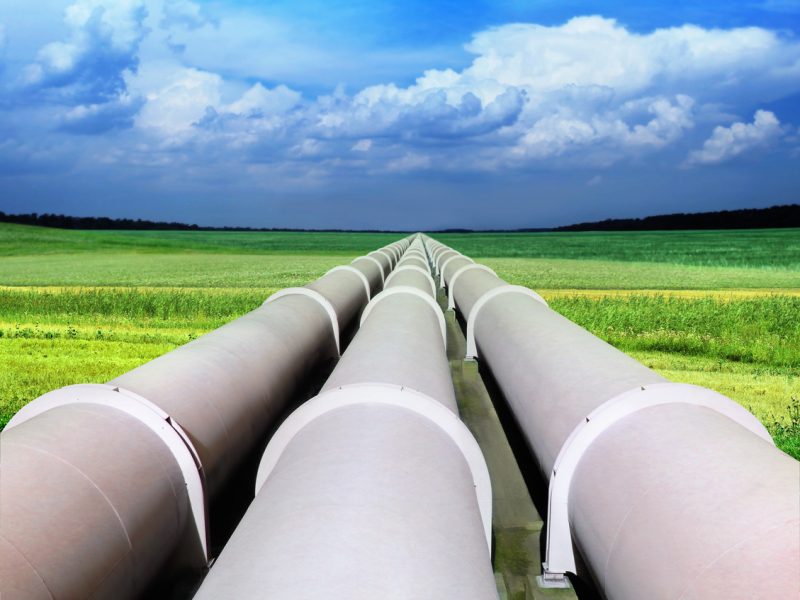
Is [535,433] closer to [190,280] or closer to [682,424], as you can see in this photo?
[682,424]

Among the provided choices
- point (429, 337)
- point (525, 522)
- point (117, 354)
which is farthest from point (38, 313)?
point (525, 522)

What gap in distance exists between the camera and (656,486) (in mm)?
2148

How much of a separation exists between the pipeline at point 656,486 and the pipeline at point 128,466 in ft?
5.13

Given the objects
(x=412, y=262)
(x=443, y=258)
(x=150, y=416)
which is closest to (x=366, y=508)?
(x=150, y=416)

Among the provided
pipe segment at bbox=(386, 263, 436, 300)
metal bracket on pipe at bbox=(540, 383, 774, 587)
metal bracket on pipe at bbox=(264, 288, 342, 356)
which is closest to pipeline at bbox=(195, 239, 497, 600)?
metal bracket on pipe at bbox=(540, 383, 774, 587)

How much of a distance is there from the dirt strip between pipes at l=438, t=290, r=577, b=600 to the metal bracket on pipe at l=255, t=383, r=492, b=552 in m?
0.56

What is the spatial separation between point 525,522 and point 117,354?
25.9 ft

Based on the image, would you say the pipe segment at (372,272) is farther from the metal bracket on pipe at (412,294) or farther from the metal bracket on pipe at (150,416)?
the metal bracket on pipe at (150,416)

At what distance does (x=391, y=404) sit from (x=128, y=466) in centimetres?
100

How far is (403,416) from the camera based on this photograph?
2.66m

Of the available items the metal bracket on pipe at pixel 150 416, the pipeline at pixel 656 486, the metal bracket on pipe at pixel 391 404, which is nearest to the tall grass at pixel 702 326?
the pipeline at pixel 656 486

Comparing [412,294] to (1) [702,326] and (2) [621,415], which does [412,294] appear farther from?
(1) [702,326]

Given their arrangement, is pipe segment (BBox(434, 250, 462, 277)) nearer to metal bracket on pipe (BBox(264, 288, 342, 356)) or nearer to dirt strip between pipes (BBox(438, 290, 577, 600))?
metal bracket on pipe (BBox(264, 288, 342, 356))

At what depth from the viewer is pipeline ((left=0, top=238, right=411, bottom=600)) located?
2139mm
